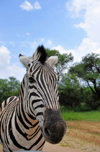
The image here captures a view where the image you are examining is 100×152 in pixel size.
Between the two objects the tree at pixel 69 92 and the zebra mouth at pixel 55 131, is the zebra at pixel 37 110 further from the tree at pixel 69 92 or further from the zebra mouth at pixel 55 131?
the tree at pixel 69 92

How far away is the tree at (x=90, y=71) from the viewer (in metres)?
37.1

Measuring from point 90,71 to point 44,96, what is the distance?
127 feet

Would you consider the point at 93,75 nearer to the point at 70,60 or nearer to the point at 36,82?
the point at 70,60

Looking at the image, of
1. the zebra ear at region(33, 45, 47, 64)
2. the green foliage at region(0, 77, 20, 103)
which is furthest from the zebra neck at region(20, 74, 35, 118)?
the green foliage at region(0, 77, 20, 103)

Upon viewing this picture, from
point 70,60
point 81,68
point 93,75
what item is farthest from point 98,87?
point 70,60

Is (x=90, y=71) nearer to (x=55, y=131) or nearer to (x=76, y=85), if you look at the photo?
(x=76, y=85)

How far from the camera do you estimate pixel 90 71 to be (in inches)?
1559

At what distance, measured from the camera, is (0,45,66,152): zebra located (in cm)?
187

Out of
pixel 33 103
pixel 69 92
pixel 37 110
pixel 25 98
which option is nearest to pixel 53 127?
pixel 37 110

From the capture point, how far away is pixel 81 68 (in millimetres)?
39000

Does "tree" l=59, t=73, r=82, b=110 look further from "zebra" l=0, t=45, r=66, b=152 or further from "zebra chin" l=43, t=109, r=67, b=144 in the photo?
"zebra chin" l=43, t=109, r=67, b=144

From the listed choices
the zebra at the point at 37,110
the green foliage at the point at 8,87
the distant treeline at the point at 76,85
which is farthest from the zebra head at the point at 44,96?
the green foliage at the point at 8,87

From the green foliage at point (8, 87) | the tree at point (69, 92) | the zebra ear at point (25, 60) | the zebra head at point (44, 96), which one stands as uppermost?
the green foliage at point (8, 87)

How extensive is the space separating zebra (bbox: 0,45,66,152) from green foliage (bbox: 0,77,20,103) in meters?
32.1
